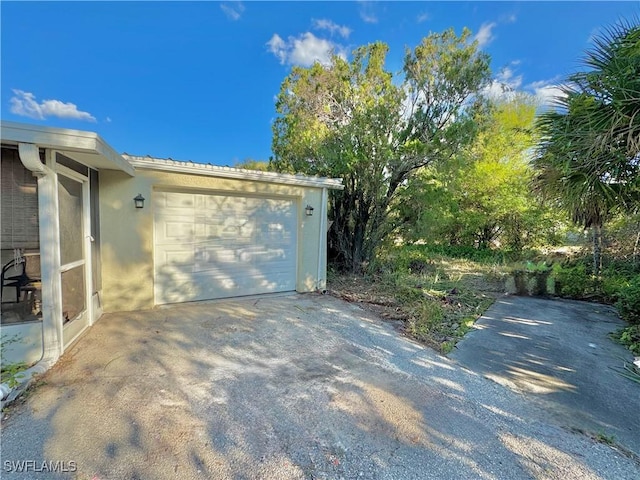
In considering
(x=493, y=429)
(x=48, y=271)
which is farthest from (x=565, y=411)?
(x=48, y=271)

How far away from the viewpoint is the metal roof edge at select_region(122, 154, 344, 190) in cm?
521

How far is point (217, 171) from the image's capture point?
5766mm

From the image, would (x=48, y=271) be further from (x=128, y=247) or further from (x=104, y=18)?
(x=104, y=18)

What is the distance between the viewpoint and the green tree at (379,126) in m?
8.00

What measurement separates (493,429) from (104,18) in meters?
9.87

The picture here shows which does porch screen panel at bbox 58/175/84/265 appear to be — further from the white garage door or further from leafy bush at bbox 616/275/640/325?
leafy bush at bbox 616/275/640/325

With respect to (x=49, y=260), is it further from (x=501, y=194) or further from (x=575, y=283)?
(x=501, y=194)

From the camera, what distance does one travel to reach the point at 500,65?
27.9 feet

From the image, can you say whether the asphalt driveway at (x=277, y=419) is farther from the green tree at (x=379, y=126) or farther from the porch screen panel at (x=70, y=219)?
the green tree at (x=379, y=126)

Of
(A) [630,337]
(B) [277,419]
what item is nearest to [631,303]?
(A) [630,337]

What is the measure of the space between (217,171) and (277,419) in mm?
4559

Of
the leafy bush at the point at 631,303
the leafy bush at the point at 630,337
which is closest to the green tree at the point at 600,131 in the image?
the leafy bush at the point at 631,303

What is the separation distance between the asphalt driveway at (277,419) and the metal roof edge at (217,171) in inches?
111

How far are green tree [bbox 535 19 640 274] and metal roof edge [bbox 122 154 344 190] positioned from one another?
4.45 meters
